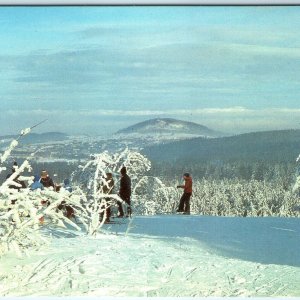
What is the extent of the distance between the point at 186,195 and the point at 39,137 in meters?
1.50

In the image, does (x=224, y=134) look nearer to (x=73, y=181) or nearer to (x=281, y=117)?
(x=281, y=117)

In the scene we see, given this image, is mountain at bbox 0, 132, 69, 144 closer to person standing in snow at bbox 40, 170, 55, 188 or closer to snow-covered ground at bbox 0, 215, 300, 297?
person standing in snow at bbox 40, 170, 55, 188

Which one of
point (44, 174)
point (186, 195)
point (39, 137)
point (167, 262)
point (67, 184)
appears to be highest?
point (39, 137)

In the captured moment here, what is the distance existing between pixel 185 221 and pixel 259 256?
0.78m

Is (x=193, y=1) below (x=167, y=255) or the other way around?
the other way around

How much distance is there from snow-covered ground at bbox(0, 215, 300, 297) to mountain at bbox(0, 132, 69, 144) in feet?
2.74

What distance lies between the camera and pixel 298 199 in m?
11.0

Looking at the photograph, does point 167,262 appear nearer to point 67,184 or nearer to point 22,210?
point 67,184

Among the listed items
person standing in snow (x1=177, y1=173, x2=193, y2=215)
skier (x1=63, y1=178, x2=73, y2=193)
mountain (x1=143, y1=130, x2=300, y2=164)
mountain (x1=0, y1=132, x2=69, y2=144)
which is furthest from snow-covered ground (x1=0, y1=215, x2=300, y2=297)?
mountain (x1=0, y1=132, x2=69, y2=144)

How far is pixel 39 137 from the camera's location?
34.4 ft

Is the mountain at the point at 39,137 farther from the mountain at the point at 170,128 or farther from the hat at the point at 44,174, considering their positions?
the mountain at the point at 170,128

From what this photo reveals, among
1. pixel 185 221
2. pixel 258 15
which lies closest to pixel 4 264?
pixel 185 221

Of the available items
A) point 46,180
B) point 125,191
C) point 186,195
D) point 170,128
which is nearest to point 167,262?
point 186,195

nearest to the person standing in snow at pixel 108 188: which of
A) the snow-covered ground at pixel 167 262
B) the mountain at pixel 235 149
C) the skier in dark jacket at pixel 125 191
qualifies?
the skier in dark jacket at pixel 125 191
